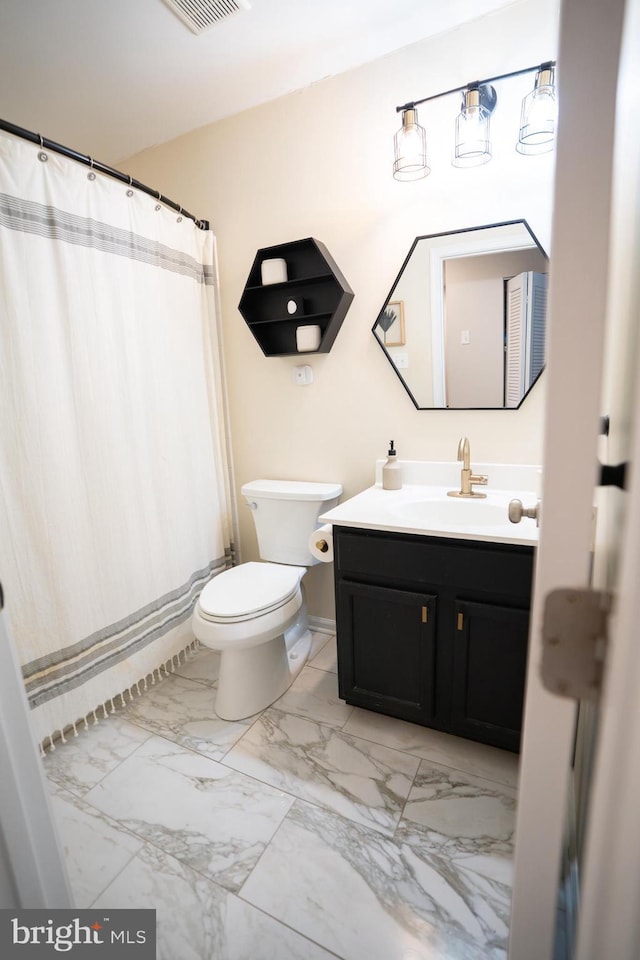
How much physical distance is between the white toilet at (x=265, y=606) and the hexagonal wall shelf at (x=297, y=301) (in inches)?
25.4

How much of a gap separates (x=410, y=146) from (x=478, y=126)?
219 millimetres

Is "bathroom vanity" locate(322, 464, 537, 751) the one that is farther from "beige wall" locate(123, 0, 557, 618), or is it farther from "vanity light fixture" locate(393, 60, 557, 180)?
"vanity light fixture" locate(393, 60, 557, 180)

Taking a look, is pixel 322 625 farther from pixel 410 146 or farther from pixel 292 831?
pixel 410 146

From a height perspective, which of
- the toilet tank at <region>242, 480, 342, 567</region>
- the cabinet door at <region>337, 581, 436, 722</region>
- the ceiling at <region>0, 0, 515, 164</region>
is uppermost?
the ceiling at <region>0, 0, 515, 164</region>

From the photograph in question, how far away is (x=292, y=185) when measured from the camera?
1.88 meters

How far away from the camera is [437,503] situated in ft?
5.34

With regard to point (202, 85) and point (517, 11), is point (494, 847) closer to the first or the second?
point (517, 11)

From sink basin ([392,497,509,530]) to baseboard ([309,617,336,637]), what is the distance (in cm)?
85

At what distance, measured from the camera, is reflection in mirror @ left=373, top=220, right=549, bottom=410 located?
1.53m

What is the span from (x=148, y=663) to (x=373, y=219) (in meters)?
2.04

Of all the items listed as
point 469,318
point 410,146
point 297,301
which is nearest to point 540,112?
point 410,146

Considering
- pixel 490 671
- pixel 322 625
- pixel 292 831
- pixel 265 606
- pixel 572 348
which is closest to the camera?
pixel 572 348

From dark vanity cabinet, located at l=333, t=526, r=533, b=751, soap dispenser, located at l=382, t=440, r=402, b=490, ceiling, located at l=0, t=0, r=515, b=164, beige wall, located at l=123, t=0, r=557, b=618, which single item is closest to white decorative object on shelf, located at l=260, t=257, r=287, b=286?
beige wall, located at l=123, t=0, r=557, b=618

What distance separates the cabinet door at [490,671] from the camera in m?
1.29
